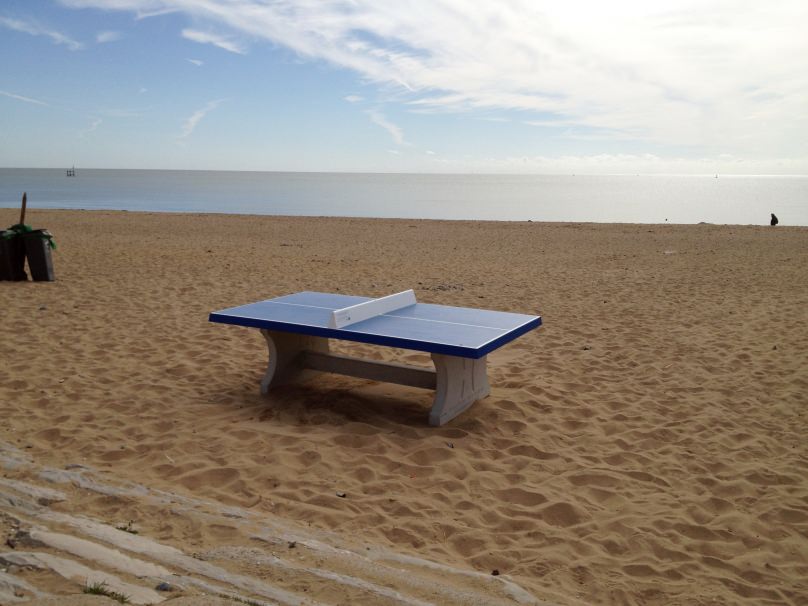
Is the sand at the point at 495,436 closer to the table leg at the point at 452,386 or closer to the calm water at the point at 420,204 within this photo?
the table leg at the point at 452,386

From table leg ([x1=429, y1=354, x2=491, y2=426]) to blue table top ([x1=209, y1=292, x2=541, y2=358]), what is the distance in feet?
0.89

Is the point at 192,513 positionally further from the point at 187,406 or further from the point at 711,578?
the point at 711,578

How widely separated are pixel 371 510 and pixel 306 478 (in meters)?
0.54

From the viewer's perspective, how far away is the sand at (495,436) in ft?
10.9

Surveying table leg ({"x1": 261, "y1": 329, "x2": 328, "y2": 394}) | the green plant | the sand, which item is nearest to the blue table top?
table leg ({"x1": 261, "y1": 329, "x2": 328, "y2": 394})

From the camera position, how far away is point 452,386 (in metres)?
5.08

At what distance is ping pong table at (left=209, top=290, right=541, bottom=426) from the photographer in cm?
471

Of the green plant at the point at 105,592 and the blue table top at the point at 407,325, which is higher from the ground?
the blue table top at the point at 407,325

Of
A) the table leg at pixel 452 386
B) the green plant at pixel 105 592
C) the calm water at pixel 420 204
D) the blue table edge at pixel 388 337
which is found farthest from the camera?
the calm water at pixel 420 204

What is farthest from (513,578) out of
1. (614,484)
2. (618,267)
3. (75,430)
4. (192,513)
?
(618,267)

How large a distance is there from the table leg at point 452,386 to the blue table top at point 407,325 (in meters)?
0.27

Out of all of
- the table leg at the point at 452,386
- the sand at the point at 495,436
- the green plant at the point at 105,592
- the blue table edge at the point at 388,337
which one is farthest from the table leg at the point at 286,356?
the green plant at the point at 105,592

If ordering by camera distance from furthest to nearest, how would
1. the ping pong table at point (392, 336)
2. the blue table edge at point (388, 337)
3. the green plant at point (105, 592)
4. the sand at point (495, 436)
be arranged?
the ping pong table at point (392, 336) → the blue table edge at point (388, 337) → the sand at point (495, 436) → the green plant at point (105, 592)

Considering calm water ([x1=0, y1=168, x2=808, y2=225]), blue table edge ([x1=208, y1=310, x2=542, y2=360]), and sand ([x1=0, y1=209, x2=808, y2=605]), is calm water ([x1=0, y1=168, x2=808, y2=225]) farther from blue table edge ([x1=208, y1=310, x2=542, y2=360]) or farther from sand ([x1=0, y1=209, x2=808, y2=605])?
blue table edge ([x1=208, y1=310, x2=542, y2=360])
